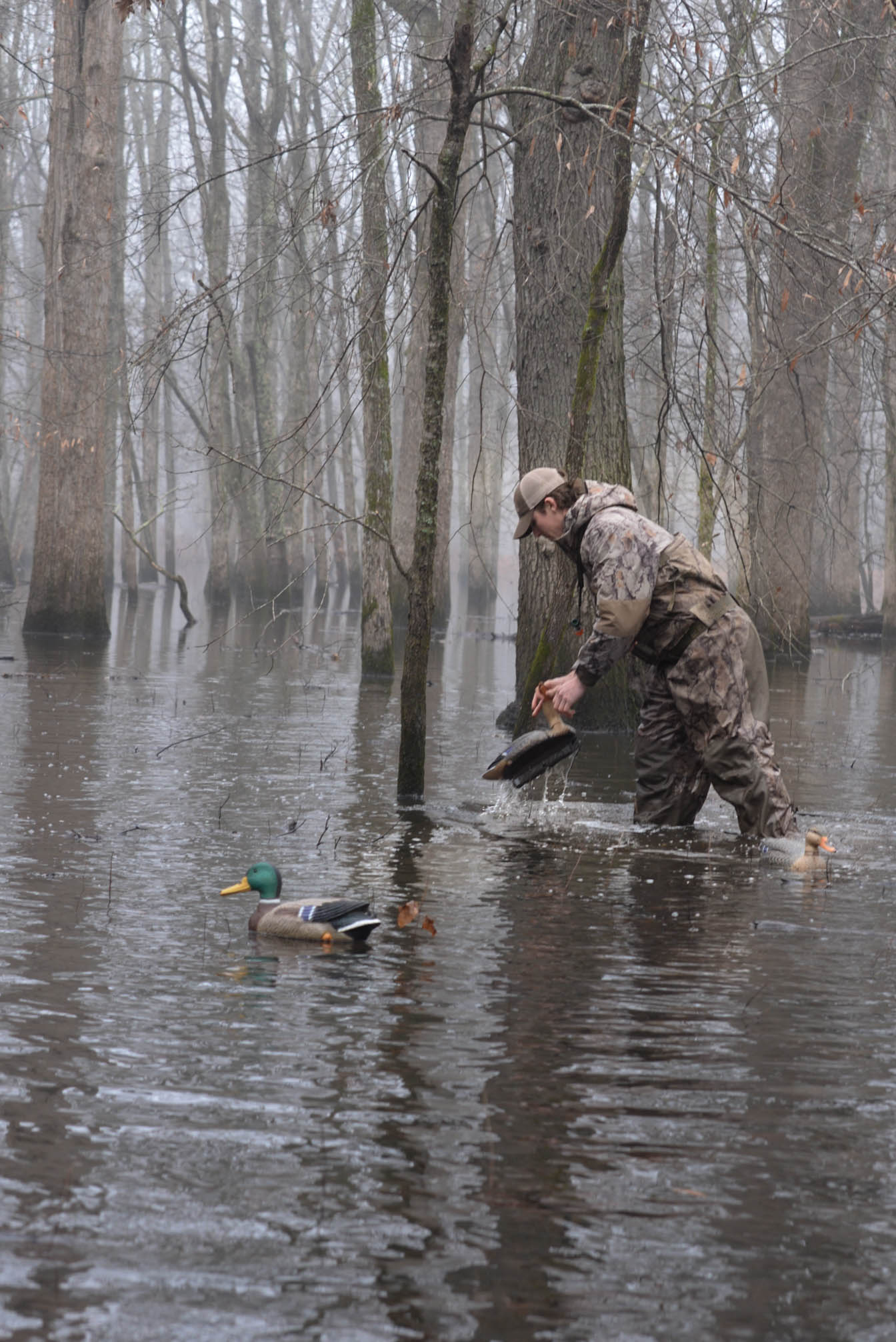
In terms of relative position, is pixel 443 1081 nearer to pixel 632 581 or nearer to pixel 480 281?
pixel 632 581

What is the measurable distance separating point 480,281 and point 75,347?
11.1 metres

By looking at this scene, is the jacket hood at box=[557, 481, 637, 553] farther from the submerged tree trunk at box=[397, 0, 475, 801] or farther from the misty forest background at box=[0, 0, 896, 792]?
the submerged tree trunk at box=[397, 0, 475, 801]

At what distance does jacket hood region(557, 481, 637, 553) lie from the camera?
7082 mm

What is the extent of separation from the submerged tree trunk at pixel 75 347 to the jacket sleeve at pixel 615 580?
13.2 metres

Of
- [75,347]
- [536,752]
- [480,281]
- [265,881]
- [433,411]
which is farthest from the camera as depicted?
[75,347]

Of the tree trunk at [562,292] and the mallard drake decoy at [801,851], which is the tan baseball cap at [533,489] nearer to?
the mallard drake decoy at [801,851]

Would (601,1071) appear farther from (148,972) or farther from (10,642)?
(10,642)

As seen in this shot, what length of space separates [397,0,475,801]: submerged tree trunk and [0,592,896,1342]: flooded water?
434 millimetres

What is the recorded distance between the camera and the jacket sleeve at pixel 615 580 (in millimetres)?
6941

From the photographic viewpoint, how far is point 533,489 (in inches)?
278

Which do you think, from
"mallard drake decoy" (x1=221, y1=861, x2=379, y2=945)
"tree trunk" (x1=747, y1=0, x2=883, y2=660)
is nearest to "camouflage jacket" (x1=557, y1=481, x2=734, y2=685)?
"mallard drake decoy" (x1=221, y1=861, x2=379, y2=945)

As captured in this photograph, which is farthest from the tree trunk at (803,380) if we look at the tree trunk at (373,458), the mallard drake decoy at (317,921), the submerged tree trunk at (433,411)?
the mallard drake decoy at (317,921)

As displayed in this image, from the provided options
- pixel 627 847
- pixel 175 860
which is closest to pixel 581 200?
pixel 627 847

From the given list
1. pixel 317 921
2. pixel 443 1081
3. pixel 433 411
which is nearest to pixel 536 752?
pixel 433 411
